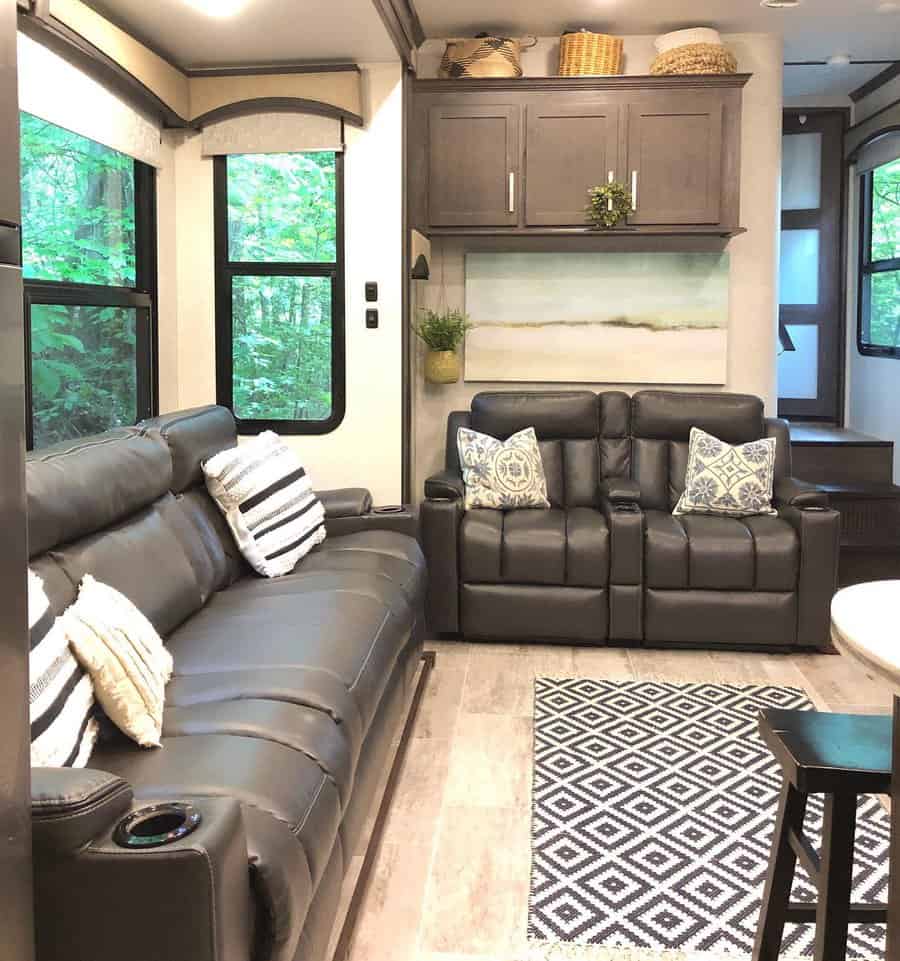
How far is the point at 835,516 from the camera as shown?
14.4ft

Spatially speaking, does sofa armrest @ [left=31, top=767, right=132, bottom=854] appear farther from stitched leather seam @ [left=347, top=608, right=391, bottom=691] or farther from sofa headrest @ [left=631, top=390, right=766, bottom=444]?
sofa headrest @ [left=631, top=390, right=766, bottom=444]

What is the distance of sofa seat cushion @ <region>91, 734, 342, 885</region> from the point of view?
6.36 ft

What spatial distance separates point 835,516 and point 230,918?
3410 millimetres

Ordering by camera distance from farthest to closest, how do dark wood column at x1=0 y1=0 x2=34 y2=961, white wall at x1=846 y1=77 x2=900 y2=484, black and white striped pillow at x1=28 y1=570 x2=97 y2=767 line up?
white wall at x1=846 y1=77 x2=900 y2=484 → black and white striped pillow at x1=28 y1=570 x2=97 y2=767 → dark wood column at x1=0 y1=0 x2=34 y2=961

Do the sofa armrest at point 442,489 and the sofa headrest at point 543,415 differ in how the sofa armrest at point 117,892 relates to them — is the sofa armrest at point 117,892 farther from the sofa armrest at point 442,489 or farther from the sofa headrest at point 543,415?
the sofa headrest at point 543,415

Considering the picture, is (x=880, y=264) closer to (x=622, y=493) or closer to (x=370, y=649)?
(x=622, y=493)

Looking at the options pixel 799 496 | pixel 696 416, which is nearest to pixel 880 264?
pixel 696 416

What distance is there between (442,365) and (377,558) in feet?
5.52

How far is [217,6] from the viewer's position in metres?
3.89

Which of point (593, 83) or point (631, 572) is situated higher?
point (593, 83)

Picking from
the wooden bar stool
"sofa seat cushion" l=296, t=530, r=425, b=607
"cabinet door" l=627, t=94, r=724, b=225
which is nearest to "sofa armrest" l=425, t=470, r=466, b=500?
"sofa seat cushion" l=296, t=530, r=425, b=607

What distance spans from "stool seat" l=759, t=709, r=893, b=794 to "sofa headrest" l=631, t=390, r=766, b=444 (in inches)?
123

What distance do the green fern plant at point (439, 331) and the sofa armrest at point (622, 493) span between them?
1.06 m

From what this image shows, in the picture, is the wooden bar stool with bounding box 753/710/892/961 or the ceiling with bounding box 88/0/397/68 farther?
the ceiling with bounding box 88/0/397/68
